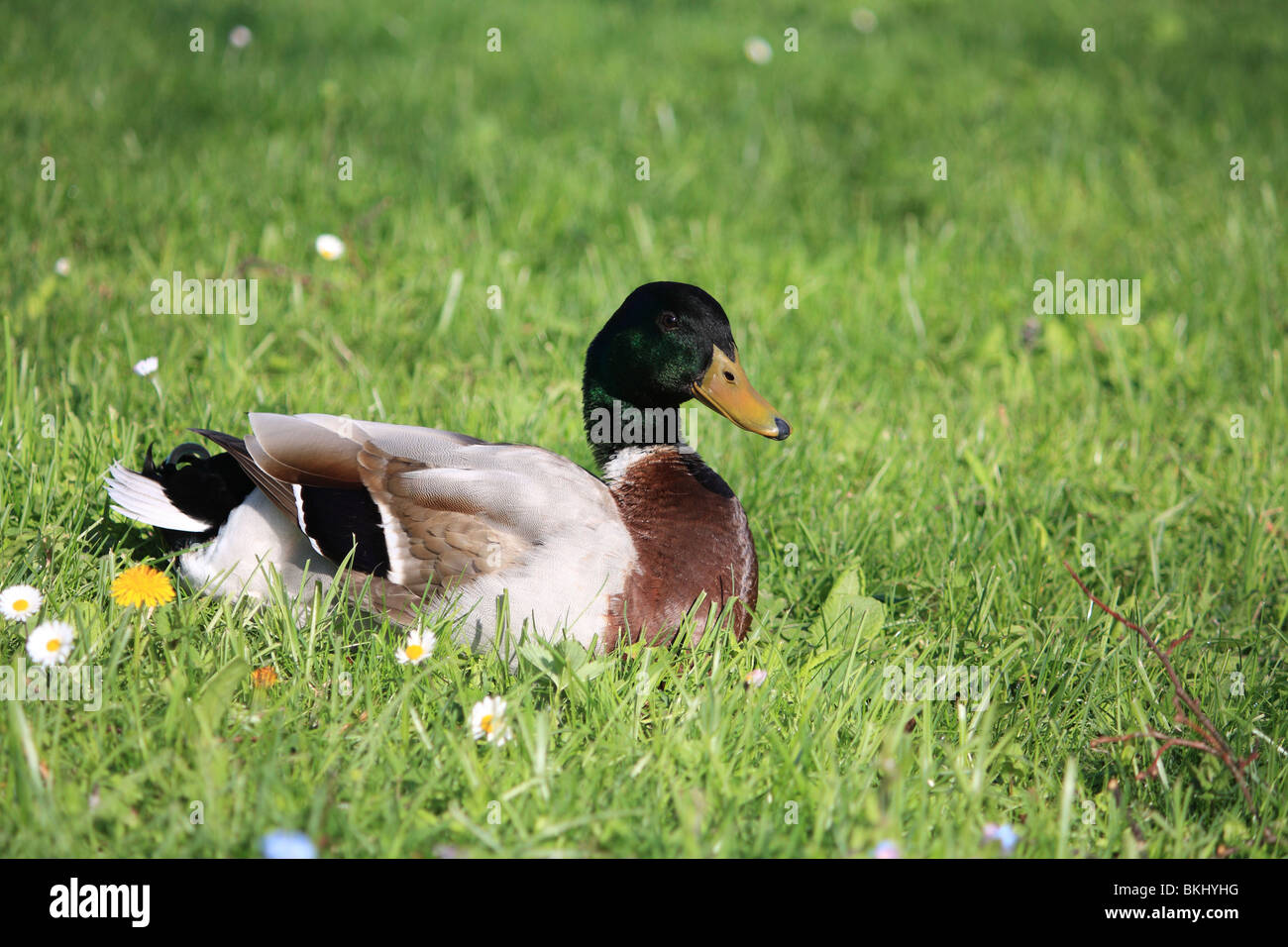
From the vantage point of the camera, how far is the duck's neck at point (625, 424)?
313 centimetres

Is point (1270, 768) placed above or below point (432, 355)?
below

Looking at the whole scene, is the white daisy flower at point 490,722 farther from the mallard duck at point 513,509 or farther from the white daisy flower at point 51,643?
the white daisy flower at point 51,643

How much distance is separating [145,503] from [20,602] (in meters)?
0.46

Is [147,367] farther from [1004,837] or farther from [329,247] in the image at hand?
[1004,837]

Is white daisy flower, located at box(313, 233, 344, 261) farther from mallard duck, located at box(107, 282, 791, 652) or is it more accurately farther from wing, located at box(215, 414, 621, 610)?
wing, located at box(215, 414, 621, 610)

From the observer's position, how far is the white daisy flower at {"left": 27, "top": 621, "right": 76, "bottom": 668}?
2.30 meters

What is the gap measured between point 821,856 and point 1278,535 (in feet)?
8.12

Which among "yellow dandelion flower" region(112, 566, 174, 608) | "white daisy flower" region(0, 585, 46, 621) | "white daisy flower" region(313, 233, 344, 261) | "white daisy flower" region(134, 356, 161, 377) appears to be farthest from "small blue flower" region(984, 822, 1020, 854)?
"white daisy flower" region(313, 233, 344, 261)

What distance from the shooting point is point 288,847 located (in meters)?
1.84

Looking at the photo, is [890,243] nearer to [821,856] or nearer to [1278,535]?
→ [1278,535]

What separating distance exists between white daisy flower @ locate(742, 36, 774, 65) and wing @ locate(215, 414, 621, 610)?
528 cm

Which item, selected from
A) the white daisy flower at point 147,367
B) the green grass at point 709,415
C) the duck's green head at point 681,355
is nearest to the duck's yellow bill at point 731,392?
the duck's green head at point 681,355

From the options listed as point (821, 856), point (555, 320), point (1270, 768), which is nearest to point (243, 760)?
point (821, 856)
